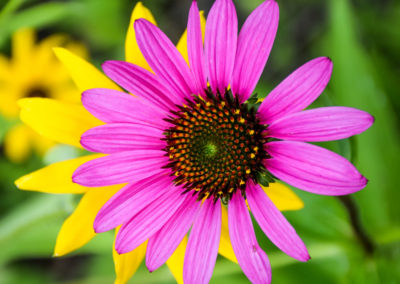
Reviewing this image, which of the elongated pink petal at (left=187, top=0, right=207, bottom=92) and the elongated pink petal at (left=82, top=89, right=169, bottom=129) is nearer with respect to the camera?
the elongated pink petal at (left=187, top=0, right=207, bottom=92)

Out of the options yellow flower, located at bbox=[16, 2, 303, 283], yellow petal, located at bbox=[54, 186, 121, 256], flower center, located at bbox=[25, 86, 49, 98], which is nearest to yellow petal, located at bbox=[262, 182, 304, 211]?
yellow flower, located at bbox=[16, 2, 303, 283]

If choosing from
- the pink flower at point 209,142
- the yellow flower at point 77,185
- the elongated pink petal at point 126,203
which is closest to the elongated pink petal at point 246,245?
the pink flower at point 209,142

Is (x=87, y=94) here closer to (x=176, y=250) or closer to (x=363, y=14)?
(x=176, y=250)

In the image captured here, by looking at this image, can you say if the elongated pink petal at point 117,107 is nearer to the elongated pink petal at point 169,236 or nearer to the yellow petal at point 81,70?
the yellow petal at point 81,70

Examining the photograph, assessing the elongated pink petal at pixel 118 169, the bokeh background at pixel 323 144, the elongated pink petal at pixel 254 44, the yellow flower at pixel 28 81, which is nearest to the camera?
the elongated pink petal at pixel 254 44

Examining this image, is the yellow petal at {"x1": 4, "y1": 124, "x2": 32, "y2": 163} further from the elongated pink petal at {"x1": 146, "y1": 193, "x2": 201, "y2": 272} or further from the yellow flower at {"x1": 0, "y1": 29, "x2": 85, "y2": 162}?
the elongated pink petal at {"x1": 146, "y1": 193, "x2": 201, "y2": 272}

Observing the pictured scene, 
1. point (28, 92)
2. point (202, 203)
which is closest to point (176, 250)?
point (202, 203)

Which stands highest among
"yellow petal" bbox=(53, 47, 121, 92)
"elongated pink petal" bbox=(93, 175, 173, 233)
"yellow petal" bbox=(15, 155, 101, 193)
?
"yellow petal" bbox=(53, 47, 121, 92)
